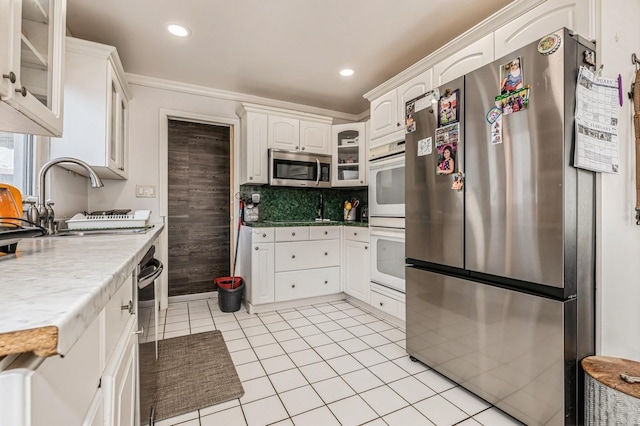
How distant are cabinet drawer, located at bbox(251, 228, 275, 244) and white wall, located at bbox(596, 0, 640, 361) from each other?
2.45 meters

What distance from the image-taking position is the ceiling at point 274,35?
2062 mm

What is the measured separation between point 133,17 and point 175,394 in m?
2.54

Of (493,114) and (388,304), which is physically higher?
(493,114)

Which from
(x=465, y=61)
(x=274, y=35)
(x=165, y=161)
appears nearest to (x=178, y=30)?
(x=274, y=35)

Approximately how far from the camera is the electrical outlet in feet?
10.2

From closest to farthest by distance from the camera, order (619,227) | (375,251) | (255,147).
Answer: (619,227) < (375,251) < (255,147)

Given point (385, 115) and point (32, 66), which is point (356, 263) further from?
point (32, 66)

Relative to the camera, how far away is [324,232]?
3.34 meters

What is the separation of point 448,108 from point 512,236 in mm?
830

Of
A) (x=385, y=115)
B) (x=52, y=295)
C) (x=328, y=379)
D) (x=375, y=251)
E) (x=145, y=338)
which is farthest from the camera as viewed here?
(x=375, y=251)

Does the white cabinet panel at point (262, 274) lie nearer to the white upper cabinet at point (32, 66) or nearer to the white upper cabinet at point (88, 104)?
the white upper cabinet at point (88, 104)

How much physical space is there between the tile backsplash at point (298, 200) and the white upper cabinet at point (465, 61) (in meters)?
1.87

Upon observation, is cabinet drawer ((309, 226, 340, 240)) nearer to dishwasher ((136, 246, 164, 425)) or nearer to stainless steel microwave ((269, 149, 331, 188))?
stainless steel microwave ((269, 149, 331, 188))

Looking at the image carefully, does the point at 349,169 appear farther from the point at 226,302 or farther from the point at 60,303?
the point at 60,303
